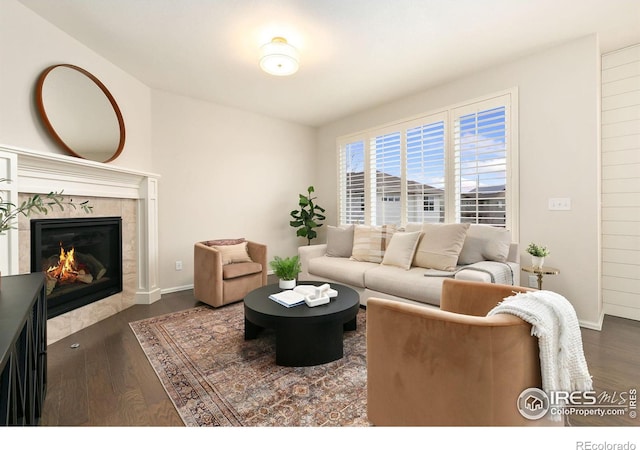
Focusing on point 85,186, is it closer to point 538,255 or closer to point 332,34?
point 332,34

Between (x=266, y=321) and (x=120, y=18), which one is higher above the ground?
(x=120, y=18)

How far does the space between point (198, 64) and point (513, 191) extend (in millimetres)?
3534

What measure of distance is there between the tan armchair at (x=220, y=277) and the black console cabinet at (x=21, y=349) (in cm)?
157

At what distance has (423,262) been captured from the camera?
3.07 meters

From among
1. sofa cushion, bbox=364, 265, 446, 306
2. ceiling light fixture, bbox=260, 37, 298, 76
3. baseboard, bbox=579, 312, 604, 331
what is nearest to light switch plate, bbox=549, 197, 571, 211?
baseboard, bbox=579, 312, 604, 331

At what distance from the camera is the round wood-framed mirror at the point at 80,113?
8.01 ft

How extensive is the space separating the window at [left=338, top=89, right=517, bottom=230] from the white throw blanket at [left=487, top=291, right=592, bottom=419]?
240 cm

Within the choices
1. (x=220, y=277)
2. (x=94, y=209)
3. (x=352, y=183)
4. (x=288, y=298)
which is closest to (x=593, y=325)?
(x=288, y=298)

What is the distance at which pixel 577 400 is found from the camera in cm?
137

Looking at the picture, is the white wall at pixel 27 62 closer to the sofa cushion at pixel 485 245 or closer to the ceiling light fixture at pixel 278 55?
the ceiling light fixture at pixel 278 55

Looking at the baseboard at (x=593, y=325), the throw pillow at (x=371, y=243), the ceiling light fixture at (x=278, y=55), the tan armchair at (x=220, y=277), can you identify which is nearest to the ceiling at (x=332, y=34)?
the ceiling light fixture at (x=278, y=55)

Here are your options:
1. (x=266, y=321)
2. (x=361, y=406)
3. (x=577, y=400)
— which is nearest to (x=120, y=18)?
(x=266, y=321)

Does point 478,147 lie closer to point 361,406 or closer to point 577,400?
point 577,400
